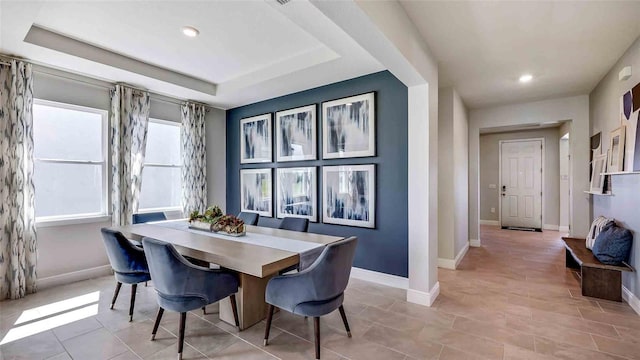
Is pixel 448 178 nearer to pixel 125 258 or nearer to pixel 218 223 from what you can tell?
pixel 218 223

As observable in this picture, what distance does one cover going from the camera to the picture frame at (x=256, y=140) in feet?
15.5

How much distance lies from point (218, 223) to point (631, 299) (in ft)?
14.0

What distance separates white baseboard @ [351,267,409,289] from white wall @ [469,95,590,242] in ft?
9.35

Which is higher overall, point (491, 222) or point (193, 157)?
point (193, 157)

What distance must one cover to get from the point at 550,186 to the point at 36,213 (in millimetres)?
9638

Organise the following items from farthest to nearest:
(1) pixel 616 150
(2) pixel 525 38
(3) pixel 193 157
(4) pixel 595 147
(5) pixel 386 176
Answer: (3) pixel 193 157 < (4) pixel 595 147 < (5) pixel 386 176 < (1) pixel 616 150 < (2) pixel 525 38

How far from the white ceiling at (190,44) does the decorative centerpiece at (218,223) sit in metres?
A: 1.88

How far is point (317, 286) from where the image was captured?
197 centimetres

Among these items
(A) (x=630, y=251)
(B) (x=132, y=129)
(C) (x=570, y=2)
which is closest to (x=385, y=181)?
Answer: (C) (x=570, y=2)

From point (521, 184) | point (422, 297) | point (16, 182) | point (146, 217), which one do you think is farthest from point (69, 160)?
point (521, 184)

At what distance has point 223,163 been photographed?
17.7 ft

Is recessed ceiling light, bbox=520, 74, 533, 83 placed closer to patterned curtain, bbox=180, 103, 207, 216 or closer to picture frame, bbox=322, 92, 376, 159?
picture frame, bbox=322, 92, 376, 159

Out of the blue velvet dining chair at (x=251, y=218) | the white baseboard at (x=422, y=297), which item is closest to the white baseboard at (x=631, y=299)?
the white baseboard at (x=422, y=297)

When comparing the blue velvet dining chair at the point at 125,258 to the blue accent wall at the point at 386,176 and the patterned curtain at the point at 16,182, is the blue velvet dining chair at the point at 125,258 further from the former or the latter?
the blue accent wall at the point at 386,176
